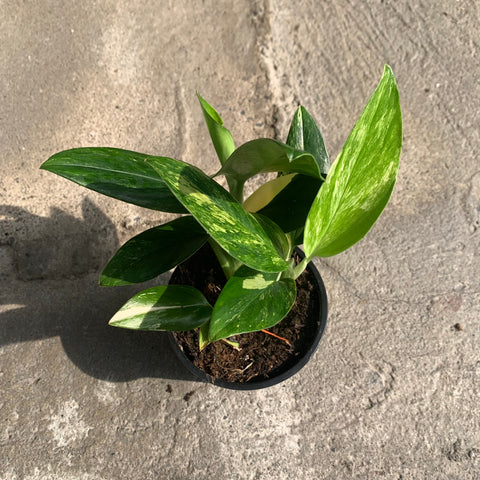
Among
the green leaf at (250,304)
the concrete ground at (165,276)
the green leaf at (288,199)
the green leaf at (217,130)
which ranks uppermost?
the green leaf at (217,130)

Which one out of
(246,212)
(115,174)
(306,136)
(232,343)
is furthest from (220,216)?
(232,343)

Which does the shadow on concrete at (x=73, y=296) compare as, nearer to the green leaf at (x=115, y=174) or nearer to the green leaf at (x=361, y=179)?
the green leaf at (x=115, y=174)

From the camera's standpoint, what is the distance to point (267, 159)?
635 mm

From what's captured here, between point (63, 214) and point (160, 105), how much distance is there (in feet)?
1.26

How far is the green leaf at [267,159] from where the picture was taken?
58 centimetres

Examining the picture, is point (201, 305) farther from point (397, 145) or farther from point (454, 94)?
point (454, 94)

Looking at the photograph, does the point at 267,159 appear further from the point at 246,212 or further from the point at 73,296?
the point at 73,296

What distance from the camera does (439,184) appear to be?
1372 mm

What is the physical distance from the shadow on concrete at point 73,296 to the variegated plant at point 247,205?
1.15 feet

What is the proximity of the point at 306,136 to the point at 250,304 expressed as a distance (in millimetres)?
305

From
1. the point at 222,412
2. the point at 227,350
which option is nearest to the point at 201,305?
the point at 227,350

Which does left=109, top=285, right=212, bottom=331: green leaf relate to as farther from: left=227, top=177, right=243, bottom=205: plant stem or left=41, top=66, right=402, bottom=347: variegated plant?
left=227, top=177, right=243, bottom=205: plant stem

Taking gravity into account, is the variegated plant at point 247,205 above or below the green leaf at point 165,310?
above

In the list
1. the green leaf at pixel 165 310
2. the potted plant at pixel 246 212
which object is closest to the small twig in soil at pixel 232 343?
the potted plant at pixel 246 212
